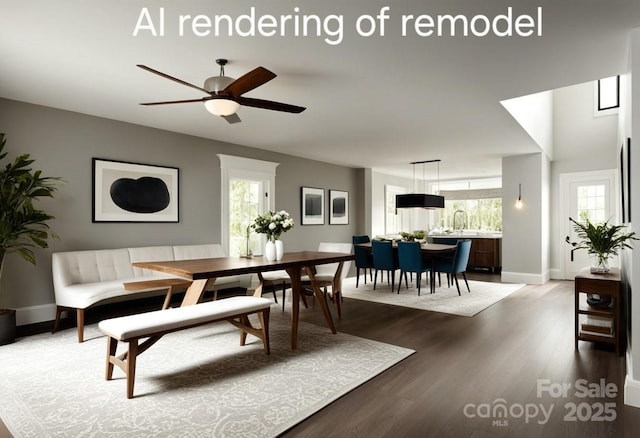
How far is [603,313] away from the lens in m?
3.35

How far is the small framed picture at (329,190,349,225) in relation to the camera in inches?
313

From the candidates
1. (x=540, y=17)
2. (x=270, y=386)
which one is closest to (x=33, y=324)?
(x=270, y=386)

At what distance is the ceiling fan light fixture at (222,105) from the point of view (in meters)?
2.85

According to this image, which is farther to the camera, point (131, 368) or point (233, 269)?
point (233, 269)

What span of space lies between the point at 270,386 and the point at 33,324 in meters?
3.17

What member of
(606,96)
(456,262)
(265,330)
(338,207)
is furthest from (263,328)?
(606,96)

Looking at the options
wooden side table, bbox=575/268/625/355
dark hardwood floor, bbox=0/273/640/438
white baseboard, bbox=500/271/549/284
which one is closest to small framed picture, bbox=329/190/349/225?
white baseboard, bbox=500/271/549/284

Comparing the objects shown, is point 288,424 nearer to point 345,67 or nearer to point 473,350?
point 473,350

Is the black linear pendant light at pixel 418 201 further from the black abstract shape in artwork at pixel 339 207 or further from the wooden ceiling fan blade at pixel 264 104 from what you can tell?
the wooden ceiling fan blade at pixel 264 104

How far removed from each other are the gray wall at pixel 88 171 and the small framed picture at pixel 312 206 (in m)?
1.23

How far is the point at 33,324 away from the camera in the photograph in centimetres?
405

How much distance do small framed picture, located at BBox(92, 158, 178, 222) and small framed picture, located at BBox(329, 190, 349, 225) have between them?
3557mm

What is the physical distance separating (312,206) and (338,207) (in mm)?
930

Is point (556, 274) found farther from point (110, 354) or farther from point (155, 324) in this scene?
point (110, 354)
